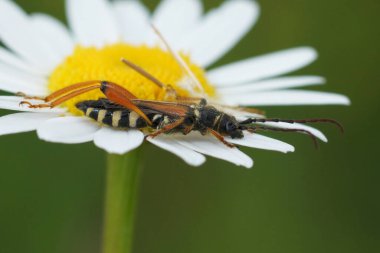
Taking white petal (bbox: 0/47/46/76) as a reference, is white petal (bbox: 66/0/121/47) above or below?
above

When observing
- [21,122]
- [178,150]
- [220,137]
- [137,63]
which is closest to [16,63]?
[137,63]

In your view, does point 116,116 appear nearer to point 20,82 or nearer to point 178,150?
point 178,150

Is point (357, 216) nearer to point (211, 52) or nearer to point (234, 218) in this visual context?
point (234, 218)

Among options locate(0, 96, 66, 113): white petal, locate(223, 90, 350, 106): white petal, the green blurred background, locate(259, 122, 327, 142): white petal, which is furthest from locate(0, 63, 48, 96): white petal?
locate(259, 122, 327, 142): white petal

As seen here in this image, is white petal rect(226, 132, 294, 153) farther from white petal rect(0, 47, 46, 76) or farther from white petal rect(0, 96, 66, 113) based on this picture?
white petal rect(0, 47, 46, 76)

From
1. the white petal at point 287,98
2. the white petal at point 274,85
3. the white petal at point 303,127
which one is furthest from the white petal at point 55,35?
the white petal at point 303,127

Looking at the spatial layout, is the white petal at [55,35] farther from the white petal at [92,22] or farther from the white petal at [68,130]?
the white petal at [68,130]
